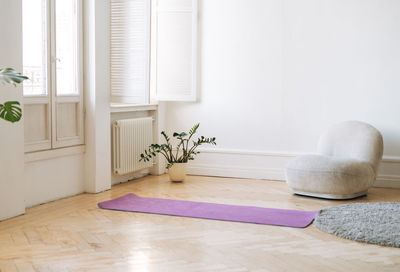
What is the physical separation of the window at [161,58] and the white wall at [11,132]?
178cm

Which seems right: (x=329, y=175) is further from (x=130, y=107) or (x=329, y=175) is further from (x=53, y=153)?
A: (x=53, y=153)

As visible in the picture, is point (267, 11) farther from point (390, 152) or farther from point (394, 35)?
point (390, 152)

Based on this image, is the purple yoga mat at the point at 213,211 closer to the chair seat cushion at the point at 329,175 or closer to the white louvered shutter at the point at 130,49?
the chair seat cushion at the point at 329,175

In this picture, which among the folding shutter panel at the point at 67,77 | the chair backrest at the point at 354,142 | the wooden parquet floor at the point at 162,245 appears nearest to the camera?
the wooden parquet floor at the point at 162,245

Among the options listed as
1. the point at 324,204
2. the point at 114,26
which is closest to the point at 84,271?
the point at 324,204

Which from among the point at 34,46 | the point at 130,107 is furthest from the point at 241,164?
the point at 34,46

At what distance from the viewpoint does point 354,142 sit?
20.2 ft

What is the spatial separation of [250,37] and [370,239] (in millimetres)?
3673

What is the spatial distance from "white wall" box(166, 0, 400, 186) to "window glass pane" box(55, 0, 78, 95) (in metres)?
2.00

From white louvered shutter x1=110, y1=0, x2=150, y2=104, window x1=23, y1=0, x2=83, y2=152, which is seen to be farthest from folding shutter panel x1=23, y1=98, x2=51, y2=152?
white louvered shutter x1=110, y1=0, x2=150, y2=104

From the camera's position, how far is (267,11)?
23.1ft

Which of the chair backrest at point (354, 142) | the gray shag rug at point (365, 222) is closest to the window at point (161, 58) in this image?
the chair backrest at point (354, 142)

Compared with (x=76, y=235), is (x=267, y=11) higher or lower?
higher

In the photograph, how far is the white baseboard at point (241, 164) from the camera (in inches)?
280
